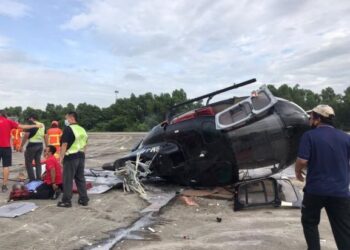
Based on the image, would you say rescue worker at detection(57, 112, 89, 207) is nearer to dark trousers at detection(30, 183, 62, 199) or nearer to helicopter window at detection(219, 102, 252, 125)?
dark trousers at detection(30, 183, 62, 199)

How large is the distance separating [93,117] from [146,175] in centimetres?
6941

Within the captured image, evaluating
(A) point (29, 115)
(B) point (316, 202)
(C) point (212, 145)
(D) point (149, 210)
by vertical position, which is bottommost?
(D) point (149, 210)

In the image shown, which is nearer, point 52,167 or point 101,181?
point 52,167

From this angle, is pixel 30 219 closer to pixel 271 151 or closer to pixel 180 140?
pixel 180 140

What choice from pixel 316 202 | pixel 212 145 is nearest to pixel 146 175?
pixel 212 145

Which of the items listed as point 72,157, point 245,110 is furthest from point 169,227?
point 245,110

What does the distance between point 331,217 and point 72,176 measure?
4705 millimetres

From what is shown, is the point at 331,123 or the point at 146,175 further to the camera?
the point at 146,175

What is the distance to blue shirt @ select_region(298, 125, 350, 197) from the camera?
464cm

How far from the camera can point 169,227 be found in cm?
667

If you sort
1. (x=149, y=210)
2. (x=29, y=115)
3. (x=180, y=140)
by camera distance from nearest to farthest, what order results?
(x=149, y=210)
(x=180, y=140)
(x=29, y=115)

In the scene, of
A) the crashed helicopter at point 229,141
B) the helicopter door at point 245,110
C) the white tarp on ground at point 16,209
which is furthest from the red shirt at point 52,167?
the helicopter door at point 245,110

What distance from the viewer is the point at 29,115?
10.2m

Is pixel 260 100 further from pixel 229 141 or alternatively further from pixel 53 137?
pixel 53 137
